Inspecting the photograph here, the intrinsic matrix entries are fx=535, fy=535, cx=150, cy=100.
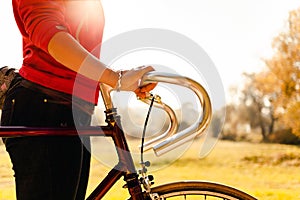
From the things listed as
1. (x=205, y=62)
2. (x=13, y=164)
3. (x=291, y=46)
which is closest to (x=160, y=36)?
(x=205, y=62)

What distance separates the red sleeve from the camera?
0.96 m

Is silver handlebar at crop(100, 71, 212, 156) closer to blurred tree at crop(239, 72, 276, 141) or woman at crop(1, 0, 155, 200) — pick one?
woman at crop(1, 0, 155, 200)

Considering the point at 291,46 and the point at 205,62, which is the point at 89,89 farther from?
the point at 291,46

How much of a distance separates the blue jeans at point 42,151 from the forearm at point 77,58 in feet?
0.50

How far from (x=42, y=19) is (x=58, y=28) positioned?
0.12 ft

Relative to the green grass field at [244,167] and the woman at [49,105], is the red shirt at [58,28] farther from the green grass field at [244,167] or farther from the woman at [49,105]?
the green grass field at [244,167]

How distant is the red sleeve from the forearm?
15 millimetres

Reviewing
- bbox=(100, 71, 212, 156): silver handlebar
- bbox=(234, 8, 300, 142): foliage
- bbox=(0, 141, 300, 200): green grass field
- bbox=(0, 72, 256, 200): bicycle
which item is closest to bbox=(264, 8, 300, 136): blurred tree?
bbox=(234, 8, 300, 142): foliage

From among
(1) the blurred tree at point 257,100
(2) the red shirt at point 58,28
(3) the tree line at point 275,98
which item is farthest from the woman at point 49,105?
(1) the blurred tree at point 257,100

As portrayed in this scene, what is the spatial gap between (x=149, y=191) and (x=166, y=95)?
0.67ft

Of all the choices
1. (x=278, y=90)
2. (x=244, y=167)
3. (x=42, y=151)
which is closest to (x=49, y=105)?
(x=42, y=151)

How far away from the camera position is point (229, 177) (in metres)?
5.34

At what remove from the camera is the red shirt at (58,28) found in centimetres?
98

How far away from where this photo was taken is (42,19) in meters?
0.97
